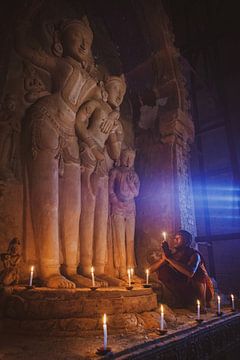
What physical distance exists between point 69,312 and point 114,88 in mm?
3845

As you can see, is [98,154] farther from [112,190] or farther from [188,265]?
[188,265]

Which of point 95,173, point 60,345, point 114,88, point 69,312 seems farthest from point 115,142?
point 60,345

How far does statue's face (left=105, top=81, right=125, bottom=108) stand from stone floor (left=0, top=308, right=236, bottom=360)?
12.7 ft

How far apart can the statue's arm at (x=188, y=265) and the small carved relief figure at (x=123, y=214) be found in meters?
1.02

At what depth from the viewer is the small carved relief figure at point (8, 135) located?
412 centimetres

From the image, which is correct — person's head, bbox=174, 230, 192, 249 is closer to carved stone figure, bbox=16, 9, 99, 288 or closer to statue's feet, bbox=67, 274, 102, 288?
statue's feet, bbox=67, 274, 102, 288

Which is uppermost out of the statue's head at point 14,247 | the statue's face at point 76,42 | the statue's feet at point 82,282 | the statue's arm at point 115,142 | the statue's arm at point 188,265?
the statue's face at point 76,42

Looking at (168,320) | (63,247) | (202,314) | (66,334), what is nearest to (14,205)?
(63,247)

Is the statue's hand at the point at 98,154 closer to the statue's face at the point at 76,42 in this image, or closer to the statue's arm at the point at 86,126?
the statue's arm at the point at 86,126

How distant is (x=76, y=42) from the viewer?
486 centimetres

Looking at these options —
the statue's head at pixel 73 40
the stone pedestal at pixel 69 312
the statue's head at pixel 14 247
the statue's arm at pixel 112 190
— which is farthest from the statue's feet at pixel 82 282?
the statue's head at pixel 73 40

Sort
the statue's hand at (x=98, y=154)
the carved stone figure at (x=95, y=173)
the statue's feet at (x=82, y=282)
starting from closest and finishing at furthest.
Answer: the statue's feet at (x=82, y=282) < the carved stone figure at (x=95, y=173) < the statue's hand at (x=98, y=154)

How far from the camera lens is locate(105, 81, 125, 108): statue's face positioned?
5.36m

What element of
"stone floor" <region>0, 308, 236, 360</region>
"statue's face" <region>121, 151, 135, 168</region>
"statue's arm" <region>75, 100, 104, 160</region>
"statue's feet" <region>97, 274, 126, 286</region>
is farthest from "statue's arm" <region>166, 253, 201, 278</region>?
"statue's arm" <region>75, 100, 104, 160</region>
